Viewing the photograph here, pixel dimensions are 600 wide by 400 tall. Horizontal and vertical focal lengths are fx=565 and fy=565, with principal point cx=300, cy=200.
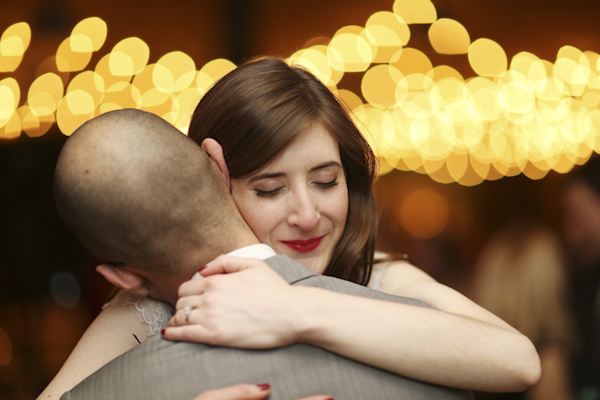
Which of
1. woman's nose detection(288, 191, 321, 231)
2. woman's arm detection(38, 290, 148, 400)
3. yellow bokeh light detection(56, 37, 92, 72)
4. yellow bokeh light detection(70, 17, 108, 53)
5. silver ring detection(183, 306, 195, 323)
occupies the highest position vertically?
yellow bokeh light detection(70, 17, 108, 53)

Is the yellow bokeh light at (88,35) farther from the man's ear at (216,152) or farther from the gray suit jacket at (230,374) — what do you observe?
the gray suit jacket at (230,374)

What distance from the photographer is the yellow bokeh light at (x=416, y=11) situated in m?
4.26

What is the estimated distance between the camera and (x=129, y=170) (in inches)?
43.6

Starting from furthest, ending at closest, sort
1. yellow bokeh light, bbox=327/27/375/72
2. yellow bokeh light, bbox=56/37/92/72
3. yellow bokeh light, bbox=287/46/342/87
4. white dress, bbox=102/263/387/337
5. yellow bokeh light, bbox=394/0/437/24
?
yellow bokeh light, bbox=287/46/342/87 → yellow bokeh light, bbox=327/27/375/72 → yellow bokeh light, bbox=56/37/92/72 → yellow bokeh light, bbox=394/0/437/24 → white dress, bbox=102/263/387/337

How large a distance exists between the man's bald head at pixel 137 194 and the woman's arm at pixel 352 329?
9 cm

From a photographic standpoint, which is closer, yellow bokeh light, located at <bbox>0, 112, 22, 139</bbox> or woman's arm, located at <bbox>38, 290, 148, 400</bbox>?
woman's arm, located at <bbox>38, 290, 148, 400</bbox>

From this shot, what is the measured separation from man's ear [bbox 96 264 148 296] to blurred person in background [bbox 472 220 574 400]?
2.70 metres

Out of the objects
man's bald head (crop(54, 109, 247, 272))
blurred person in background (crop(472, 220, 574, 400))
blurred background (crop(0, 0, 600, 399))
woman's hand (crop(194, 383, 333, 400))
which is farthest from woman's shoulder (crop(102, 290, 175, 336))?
blurred background (crop(0, 0, 600, 399))

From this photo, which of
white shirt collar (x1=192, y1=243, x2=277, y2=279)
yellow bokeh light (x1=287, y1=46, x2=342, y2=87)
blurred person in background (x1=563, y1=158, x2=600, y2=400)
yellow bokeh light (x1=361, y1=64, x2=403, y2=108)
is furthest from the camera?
yellow bokeh light (x1=361, y1=64, x2=403, y2=108)

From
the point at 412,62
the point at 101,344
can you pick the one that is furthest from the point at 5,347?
the point at 412,62

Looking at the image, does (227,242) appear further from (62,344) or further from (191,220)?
(62,344)

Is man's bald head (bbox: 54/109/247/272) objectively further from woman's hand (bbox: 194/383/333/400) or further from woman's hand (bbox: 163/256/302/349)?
woman's hand (bbox: 194/383/333/400)

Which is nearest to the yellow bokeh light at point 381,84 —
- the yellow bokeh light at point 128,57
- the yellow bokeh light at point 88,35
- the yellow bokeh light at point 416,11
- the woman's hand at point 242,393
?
the yellow bokeh light at point 416,11

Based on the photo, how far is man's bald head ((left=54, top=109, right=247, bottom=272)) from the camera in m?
1.11
